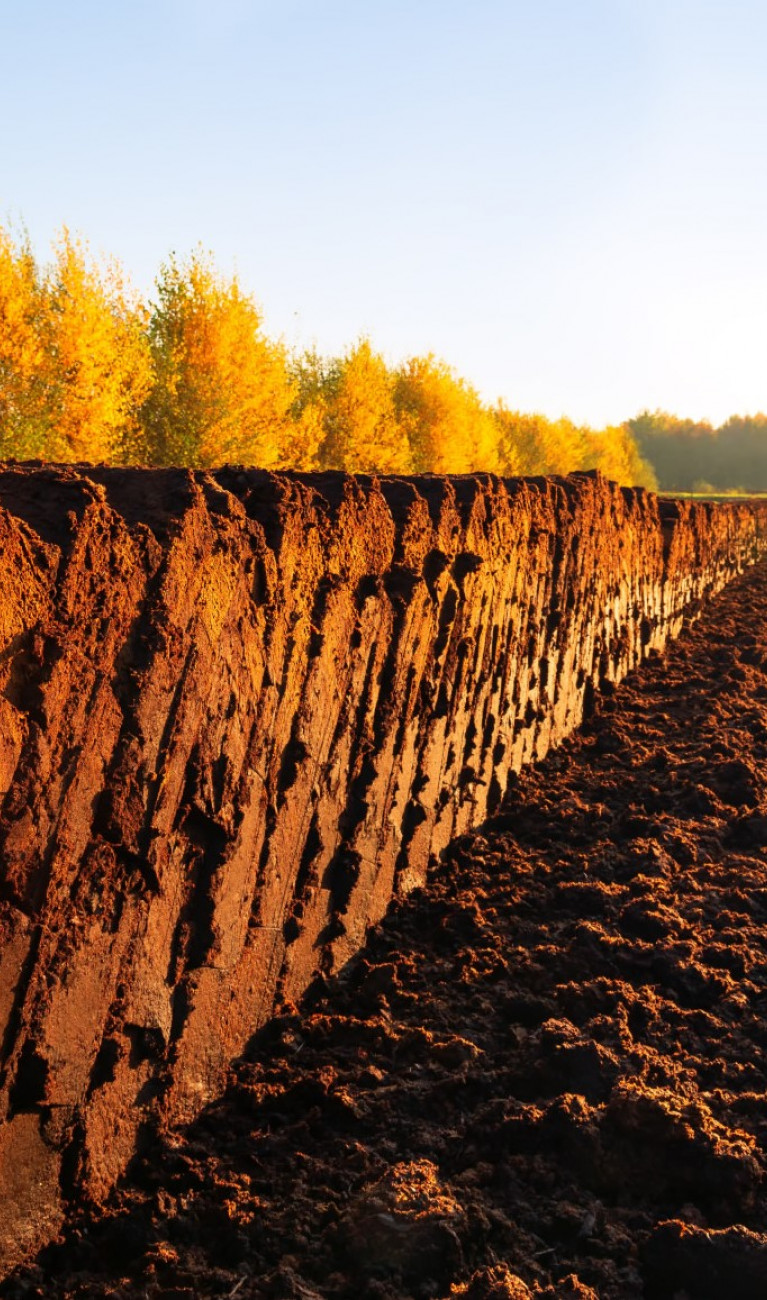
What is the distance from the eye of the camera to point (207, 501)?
412cm

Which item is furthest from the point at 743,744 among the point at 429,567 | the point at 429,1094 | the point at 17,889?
the point at 17,889

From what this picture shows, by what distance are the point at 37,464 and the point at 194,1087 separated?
3.53 m

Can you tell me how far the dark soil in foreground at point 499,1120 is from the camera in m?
2.95

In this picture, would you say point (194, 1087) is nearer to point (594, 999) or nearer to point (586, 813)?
point (594, 999)

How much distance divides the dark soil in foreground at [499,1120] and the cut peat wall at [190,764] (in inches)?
8.4

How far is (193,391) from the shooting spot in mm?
33844

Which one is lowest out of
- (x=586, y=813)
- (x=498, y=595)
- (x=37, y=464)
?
(x=586, y=813)

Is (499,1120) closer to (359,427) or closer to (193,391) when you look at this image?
(193,391)

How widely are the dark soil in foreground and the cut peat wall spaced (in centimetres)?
21

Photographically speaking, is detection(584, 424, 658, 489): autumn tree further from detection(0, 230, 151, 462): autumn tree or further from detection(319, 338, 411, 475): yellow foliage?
detection(0, 230, 151, 462): autumn tree

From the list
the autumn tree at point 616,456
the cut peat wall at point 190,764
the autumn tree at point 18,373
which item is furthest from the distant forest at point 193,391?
the autumn tree at point 616,456

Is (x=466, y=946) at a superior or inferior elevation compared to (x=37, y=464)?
inferior

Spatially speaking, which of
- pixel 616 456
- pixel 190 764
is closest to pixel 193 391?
pixel 190 764

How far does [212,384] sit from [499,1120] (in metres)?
32.8
